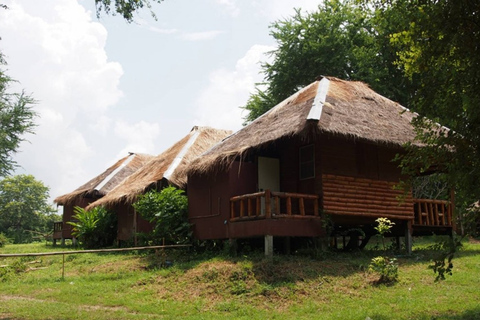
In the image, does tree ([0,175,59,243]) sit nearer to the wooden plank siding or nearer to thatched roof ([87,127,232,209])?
thatched roof ([87,127,232,209])

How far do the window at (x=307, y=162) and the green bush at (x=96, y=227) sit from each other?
37.5 feet

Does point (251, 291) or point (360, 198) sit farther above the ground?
point (360, 198)

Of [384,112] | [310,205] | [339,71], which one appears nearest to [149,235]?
[310,205]

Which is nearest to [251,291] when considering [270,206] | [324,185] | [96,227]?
[270,206]

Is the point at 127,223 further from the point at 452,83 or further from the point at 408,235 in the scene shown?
the point at 452,83

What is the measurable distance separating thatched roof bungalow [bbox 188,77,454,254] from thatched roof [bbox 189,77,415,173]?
3 cm

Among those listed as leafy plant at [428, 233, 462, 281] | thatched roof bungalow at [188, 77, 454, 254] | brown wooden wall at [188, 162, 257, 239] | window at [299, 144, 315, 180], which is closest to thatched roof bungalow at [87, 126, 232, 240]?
brown wooden wall at [188, 162, 257, 239]

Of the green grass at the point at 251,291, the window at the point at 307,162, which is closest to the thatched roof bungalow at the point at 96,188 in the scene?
the green grass at the point at 251,291

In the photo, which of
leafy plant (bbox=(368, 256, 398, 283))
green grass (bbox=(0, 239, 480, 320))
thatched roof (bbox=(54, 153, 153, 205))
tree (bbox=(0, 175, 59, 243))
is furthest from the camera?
tree (bbox=(0, 175, 59, 243))

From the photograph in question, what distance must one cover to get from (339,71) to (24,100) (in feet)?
50.7

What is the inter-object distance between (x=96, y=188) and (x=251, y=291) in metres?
17.5

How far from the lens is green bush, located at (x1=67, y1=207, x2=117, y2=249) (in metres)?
22.5

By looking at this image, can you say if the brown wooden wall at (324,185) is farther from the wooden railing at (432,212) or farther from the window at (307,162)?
the wooden railing at (432,212)

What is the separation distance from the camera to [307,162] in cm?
1443
